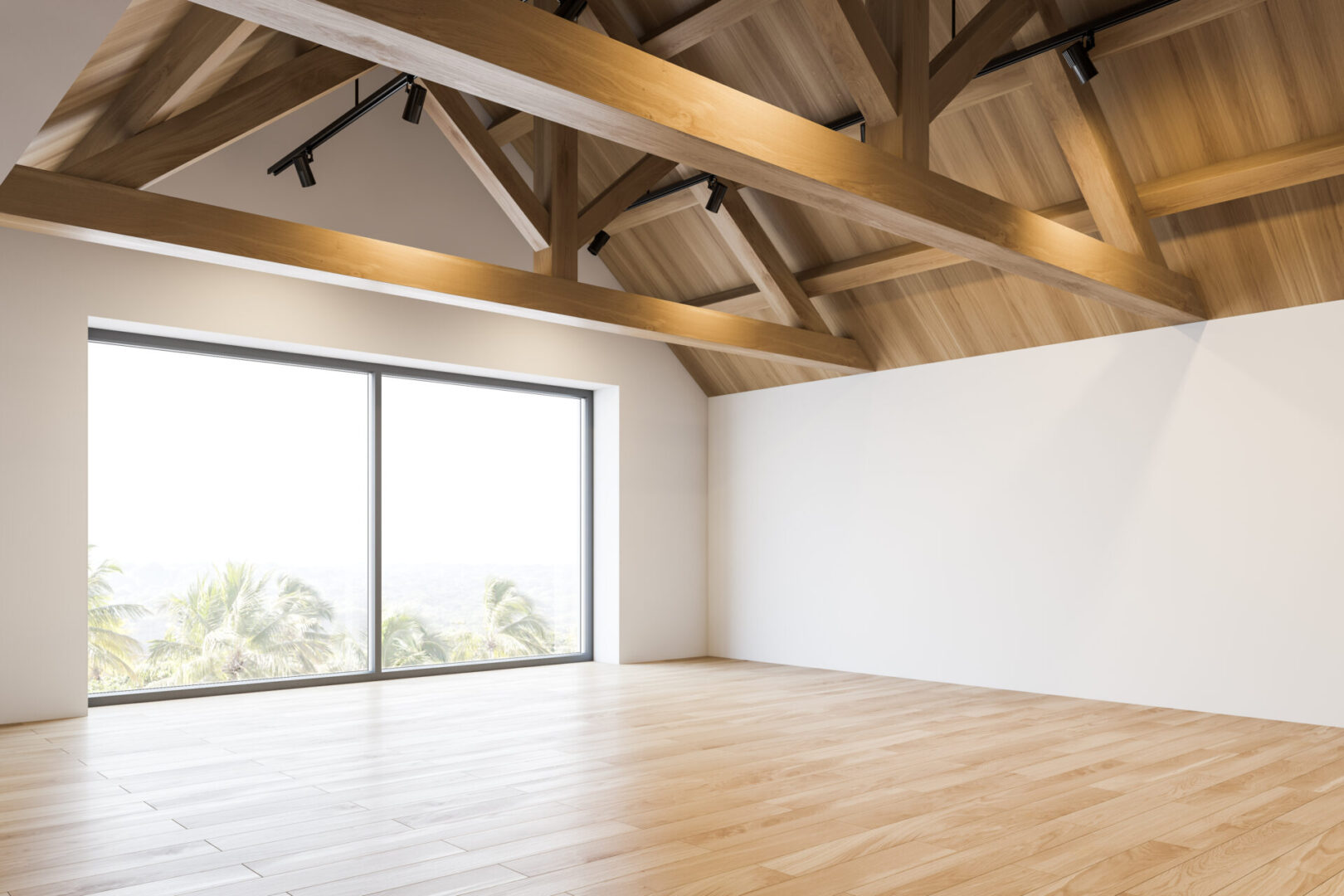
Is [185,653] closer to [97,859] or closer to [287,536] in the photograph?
[287,536]

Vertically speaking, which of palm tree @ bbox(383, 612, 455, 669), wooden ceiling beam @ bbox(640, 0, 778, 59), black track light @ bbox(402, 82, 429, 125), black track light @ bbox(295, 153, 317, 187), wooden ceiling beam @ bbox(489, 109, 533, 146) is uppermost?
wooden ceiling beam @ bbox(640, 0, 778, 59)

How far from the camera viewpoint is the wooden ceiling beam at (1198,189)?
15.7 ft

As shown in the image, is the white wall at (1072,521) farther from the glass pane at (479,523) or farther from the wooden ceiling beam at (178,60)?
the wooden ceiling beam at (178,60)

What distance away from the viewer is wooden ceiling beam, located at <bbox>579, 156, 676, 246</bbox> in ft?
18.6

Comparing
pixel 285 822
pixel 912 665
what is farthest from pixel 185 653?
pixel 912 665

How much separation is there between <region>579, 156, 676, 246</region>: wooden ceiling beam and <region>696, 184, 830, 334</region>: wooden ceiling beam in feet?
2.00

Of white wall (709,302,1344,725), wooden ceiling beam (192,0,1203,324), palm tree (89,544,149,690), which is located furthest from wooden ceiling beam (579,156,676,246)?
palm tree (89,544,149,690)

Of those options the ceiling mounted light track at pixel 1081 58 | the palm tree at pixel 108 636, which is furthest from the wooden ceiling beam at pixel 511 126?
the palm tree at pixel 108 636

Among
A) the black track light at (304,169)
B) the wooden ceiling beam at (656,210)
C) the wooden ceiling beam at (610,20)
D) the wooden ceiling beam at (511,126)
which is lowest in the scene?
the black track light at (304,169)

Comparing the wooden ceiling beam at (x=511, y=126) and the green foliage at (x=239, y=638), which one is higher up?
the wooden ceiling beam at (x=511, y=126)

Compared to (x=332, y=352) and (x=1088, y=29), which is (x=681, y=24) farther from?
(x=332, y=352)

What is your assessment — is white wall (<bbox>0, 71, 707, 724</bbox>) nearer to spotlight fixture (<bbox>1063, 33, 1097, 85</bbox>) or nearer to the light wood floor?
the light wood floor

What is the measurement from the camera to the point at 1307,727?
5109 millimetres

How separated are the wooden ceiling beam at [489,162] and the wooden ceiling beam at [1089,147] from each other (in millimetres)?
2605
